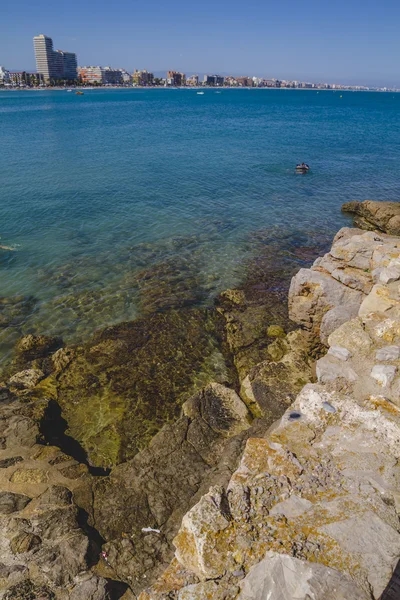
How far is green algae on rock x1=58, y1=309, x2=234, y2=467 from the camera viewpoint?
1216 cm

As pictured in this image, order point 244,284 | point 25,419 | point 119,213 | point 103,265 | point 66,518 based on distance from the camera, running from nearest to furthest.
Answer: point 66,518 → point 25,419 → point 244,284 → point 103,265 → point 119,213

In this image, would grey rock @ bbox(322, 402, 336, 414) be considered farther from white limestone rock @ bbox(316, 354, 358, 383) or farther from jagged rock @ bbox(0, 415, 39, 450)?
jagged rock @ bbox(0, 415, 39, 450)

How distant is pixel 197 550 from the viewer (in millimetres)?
5977

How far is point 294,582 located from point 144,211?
31598 millimetres

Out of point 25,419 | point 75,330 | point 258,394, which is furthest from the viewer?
point 75,330

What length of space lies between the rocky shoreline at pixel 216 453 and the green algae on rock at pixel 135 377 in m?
0.06

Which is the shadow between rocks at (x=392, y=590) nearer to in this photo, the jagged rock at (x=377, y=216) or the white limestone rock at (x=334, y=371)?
the white limestone rock at (x=334, y=371)

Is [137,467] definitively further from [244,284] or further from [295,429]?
[244,284]

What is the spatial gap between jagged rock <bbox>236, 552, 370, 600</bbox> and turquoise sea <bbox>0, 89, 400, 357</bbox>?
13.6 meters

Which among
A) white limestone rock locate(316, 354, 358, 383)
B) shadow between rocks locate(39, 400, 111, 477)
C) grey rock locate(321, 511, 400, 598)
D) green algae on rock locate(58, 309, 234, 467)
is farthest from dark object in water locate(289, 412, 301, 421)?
shadow between rocks locate(39, 400, 111, 477)

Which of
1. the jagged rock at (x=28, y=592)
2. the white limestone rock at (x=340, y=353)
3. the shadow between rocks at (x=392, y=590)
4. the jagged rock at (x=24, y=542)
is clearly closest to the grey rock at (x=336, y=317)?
the white limestone rock at (x=340, y=353)

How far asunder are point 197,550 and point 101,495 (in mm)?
4634

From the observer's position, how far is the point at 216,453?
10.9 m

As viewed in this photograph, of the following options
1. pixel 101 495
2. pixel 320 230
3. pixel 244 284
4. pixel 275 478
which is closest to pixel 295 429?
pixel 275 478
